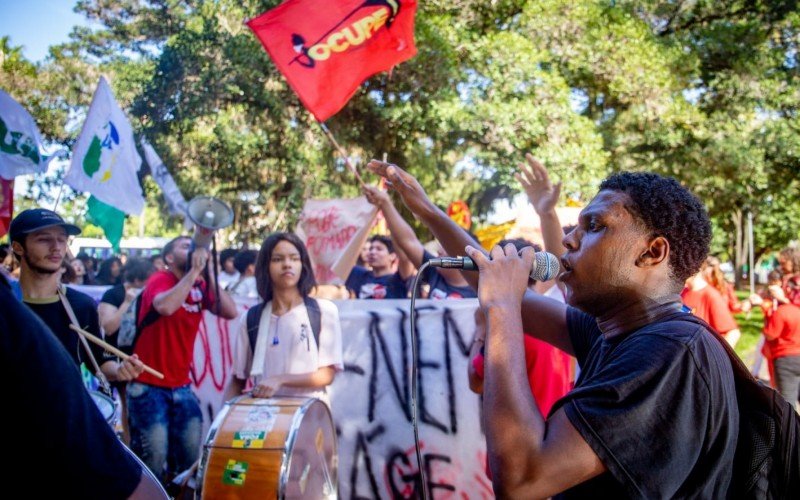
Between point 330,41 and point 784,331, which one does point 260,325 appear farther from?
point 784,331

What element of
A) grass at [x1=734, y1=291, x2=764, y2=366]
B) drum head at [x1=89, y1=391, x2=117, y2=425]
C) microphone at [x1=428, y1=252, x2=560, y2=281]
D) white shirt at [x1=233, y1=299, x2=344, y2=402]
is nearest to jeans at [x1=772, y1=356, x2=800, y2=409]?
grass at [x1=734, y1=291, x2=764, y2=366]

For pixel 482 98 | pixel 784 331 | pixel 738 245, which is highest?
pixel 482 98

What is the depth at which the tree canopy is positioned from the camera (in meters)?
13.3

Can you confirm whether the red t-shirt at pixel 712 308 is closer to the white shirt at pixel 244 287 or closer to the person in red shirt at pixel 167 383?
the person in red shirt at pixel 167 383

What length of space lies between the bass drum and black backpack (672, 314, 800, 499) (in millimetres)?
2136

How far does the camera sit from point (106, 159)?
612 centimetres

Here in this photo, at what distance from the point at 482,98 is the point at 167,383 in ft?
34.0

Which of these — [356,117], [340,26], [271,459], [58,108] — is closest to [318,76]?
[340,26]

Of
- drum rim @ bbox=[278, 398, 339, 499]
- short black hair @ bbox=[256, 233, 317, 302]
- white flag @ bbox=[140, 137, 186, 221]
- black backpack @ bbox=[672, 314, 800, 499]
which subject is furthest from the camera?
white flag @ bbox=[140, 137, 186, 221]

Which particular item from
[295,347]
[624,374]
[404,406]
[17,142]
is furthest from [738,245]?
[624,374]

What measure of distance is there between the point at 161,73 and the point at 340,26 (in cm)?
909

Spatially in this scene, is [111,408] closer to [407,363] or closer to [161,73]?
[407,363]

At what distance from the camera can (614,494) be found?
1.48 meters

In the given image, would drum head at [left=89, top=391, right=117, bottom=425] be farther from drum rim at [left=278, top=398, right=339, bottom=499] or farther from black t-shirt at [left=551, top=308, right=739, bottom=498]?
black t-shirt at [left=551, top=308, right=739, bottom=498]
